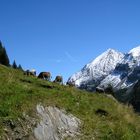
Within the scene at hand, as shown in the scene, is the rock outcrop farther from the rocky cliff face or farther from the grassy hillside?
the grassy hillside

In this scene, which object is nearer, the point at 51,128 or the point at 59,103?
the point at 51,128

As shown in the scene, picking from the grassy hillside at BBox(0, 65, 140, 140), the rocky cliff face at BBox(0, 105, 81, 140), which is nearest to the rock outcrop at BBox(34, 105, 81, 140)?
the rocky cliff face at BBox(0, 105, 81, 140)

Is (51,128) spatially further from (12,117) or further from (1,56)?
(1,56)

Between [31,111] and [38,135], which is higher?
[31,111]

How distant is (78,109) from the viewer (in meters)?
30.2

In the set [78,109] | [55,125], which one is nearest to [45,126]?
[55,125]

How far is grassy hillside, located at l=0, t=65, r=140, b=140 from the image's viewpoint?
25.7 meters

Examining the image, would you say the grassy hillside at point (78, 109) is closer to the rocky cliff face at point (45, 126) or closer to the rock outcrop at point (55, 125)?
the rocky cliff face at point (45, 126)

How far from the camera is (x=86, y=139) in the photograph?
86.0 feet

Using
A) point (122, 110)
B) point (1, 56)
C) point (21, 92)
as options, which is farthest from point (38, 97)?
point (1, 56)

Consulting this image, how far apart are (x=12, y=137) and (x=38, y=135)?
5.36 ft

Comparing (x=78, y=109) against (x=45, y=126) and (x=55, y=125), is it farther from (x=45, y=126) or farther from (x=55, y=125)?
(x=45, y=126)

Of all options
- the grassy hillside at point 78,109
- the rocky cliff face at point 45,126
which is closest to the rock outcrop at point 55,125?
the rocky cliff face at point 45,126

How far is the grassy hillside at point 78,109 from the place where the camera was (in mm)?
25688
